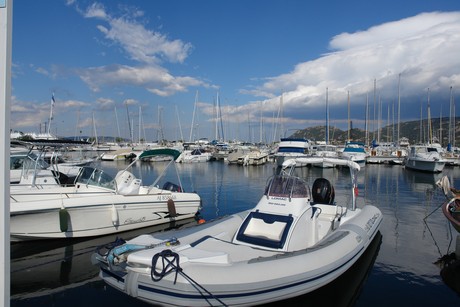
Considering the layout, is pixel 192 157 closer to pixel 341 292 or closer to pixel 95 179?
pixel 95 179

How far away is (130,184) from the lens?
1178 cm

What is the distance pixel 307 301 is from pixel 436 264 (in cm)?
445

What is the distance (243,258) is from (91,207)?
5946 millimetres

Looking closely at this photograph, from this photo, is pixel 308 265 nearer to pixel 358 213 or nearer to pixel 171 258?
pixel 171 258

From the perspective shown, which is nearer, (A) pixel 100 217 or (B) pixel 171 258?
(B) pixel 171 258

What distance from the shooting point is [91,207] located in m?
10.1

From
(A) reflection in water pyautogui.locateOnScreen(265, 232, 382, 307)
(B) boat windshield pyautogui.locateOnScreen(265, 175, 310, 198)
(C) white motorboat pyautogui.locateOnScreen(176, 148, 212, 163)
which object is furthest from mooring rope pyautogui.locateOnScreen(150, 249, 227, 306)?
(C) white motorboat pyautogui.locateOnScreen(176, 148, 212, 163)

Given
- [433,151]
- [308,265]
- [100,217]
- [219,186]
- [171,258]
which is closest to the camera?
[171,258]

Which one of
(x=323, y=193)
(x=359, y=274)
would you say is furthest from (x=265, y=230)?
(x=323, y=193)

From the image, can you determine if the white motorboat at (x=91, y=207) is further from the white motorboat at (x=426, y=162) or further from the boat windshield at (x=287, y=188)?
the white motorboat at (x=426, y=162)

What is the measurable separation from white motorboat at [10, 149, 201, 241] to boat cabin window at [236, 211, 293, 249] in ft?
17.4

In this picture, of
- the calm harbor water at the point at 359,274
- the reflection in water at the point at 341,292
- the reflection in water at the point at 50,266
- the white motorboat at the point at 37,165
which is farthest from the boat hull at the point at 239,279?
the white motorboat at the point at 37,165

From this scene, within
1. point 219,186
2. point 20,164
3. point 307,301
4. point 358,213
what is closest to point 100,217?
point 307,301

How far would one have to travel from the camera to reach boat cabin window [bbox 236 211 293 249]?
668 cm
